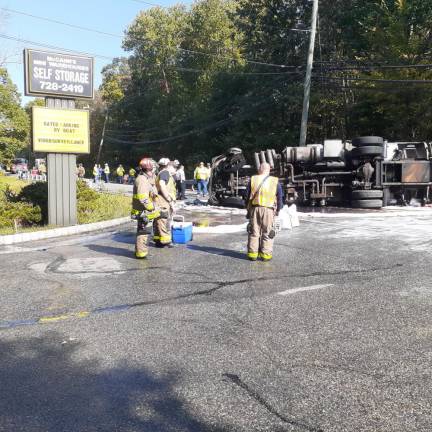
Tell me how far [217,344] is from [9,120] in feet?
86.0

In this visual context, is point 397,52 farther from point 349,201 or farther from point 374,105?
point 349,201

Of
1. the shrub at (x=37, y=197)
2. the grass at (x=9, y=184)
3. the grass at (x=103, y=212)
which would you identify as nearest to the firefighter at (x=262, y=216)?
the grass at (x=103, y=212)

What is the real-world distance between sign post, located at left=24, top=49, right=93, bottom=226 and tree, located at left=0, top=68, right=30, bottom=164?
15.5 metres

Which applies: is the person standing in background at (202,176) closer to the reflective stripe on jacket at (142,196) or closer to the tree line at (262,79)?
the tree line at (262,79)

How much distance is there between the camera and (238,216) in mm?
14930

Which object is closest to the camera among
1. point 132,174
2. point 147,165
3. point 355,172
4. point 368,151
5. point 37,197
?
point 147,165

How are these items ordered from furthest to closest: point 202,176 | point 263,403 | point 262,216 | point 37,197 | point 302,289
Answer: point 202,176
point 37,197
point 262,216
point 302,289
point 263,403

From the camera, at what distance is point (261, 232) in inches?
323

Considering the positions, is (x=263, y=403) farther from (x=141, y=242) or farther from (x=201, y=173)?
(x=201, y=173)

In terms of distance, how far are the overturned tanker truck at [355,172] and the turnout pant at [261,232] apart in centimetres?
794

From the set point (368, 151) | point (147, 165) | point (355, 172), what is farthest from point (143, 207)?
point (355, 172)

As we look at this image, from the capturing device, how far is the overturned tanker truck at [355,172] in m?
15.4

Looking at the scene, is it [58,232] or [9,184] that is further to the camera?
[9,184]

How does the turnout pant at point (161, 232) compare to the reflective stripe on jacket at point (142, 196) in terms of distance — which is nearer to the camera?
the reflective stripe on jacket at point (142, 196)
